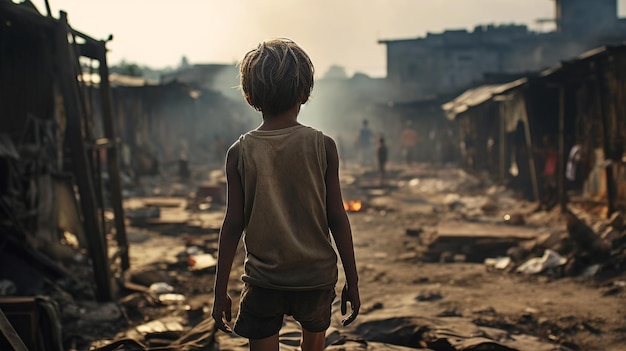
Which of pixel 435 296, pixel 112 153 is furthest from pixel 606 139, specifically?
pixel 112 153

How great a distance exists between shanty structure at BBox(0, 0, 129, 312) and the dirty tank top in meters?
3.36

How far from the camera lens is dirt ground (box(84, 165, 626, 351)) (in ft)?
13.5

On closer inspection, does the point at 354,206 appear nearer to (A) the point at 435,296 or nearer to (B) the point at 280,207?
(A) the point at 435,296

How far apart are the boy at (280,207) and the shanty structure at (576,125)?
7.22m

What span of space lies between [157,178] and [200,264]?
13.6m

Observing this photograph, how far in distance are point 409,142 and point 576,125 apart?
657 inches

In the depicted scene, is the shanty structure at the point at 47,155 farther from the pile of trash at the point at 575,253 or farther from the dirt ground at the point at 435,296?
the pile of trash at the point at 575,253

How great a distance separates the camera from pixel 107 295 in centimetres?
556

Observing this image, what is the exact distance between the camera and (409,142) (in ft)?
90.5

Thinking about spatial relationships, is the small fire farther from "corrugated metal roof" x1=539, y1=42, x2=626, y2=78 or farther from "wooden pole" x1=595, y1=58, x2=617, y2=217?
"wooden pole" x1=595, y1=58, x2=617, y2=217

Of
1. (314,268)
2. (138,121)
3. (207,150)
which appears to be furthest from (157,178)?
(314,268)

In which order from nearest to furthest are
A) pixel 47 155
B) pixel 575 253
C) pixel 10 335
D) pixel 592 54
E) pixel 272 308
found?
1. pixel 272 308
2. pixel 10 335
3. pixel 47 155
4. pixel 575 253
5. pixel 592 54

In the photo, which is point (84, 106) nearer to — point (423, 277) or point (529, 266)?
point (423, 277)

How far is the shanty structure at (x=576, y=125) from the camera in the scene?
878 centimetres
